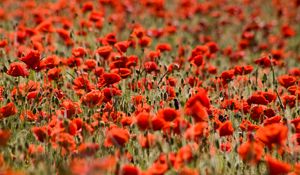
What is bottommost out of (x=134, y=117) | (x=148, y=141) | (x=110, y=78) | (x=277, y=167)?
(x=277, y=167)

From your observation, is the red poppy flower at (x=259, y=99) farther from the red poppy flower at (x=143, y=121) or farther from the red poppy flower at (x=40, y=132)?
the red poppy flower at (x=40, y=132)

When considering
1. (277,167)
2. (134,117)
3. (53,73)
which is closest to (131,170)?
(277,167)

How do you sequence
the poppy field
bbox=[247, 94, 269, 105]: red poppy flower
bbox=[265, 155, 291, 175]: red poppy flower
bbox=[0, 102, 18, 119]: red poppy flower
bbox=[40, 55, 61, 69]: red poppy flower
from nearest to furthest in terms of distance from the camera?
bbox=[265, 155, 291, 175]: red poppy flower < the poppy field < bbox=[0, 102, 18, 119]: red poppy flower < bbox=[247, 94, 269, 105]: red poppy flower < bbox=[40, 55, 61, 69]: red poppy flower

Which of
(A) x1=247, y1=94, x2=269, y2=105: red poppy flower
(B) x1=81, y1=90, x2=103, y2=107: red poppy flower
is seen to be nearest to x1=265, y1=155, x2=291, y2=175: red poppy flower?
(A) x1=247, y1=94, x2=269, y2=105: red poppy flower

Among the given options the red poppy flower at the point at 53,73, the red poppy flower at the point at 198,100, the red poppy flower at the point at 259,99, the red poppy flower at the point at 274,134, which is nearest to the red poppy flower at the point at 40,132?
the red poppy flower at the point at 198,100

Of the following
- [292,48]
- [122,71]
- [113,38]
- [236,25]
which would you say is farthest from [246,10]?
[122,71]

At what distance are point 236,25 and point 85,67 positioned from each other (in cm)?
475

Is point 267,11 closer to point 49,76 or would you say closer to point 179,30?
point 179,30

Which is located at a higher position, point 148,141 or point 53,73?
point 53,73

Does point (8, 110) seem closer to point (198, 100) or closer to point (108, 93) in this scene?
point (108, 93)

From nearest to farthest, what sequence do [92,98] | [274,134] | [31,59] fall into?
1. [274,134]
2. [92,98]
3. [31,59]

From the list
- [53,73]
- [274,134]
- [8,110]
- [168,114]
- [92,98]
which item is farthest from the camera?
[53,73]

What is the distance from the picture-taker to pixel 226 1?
9867 mm

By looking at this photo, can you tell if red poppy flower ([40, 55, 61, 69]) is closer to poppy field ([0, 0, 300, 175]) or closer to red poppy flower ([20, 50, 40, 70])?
poppy field ([0, 0, 300, 175])
